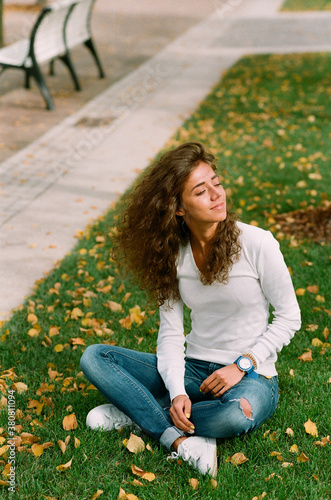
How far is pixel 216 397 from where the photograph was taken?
2953 millimetres

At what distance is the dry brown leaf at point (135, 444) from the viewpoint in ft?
9.46

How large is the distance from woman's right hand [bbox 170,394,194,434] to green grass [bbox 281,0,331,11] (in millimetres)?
18367

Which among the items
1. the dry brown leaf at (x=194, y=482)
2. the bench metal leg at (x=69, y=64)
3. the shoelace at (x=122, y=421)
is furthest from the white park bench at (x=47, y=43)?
the dry brown leaf at (x=194, y=482)

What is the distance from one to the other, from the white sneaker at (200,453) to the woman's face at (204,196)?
3.12ft

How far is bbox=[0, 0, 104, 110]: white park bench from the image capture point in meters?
8.43

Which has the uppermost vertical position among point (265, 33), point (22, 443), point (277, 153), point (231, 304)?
point (231, 304)

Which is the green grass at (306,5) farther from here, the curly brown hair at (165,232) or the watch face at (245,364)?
the watch face at (245,364)

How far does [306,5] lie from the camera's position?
20188mm

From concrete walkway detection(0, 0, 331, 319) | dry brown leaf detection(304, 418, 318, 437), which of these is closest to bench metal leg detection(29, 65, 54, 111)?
concrete walkway detection(0, 0, 331, 319)

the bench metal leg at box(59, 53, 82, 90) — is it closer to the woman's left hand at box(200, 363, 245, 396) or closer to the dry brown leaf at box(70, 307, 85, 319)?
the dry brown leaf at box(70, 307, 85, 319)

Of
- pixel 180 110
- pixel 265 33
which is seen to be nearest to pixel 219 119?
pixel 180 110

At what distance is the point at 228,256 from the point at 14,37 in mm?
13304

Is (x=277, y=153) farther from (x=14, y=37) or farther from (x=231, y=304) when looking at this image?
(x=14, y=37)

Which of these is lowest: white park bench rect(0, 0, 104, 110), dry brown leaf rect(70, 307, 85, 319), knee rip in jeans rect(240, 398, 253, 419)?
dry brown leaf rect(70, 307, 85, 319)
